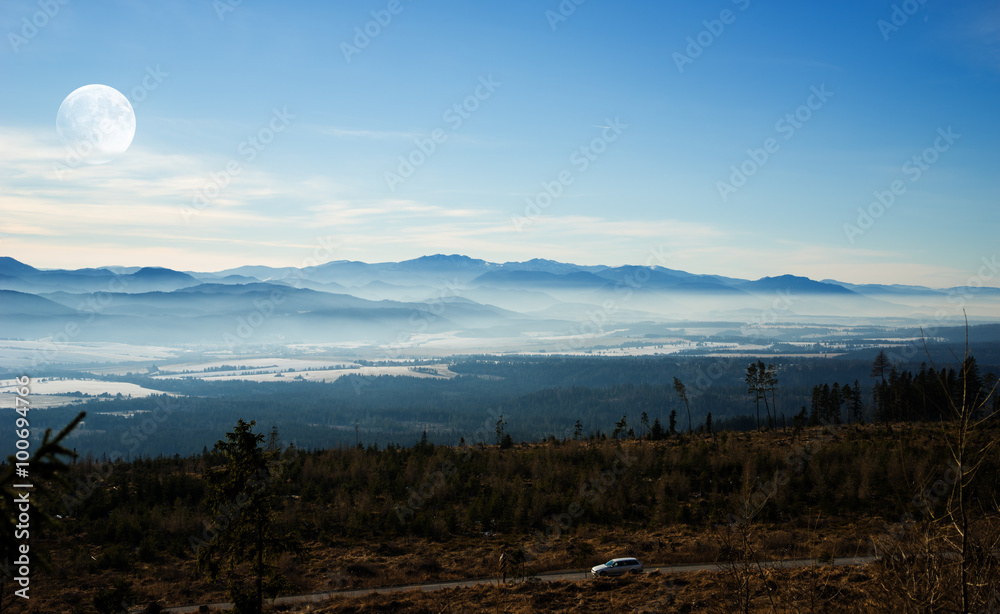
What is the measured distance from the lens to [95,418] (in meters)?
181

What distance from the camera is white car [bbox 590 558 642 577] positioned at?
95.5ft

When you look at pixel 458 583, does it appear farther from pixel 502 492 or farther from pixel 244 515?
pixel 502 492

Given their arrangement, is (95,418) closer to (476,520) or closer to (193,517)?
(193,517)

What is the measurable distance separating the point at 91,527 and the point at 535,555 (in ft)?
114

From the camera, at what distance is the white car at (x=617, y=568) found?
95.5 ft

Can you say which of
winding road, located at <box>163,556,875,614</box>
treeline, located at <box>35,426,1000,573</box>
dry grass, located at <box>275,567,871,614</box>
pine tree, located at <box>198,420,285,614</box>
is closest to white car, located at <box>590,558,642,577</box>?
winding road, located at <box>163,556,875,614</box>

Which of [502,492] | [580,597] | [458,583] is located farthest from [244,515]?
[502,492]

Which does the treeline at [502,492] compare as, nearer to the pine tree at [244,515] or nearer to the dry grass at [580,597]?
the dry grass at [580,597]

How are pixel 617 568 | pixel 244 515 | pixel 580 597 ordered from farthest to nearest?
pixel 617 568 → pixel 580 597 → pixel 244 515

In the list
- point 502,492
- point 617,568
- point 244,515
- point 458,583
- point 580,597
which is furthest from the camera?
point 502,492

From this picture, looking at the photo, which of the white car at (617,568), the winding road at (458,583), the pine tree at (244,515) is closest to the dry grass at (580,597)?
the white car at (617,568)

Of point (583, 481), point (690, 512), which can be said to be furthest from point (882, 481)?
point (583, 481)

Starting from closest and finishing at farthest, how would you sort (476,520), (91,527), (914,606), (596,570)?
(914,606), (596,570), (91,527), (476,520)

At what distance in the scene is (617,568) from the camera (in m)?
29.3
